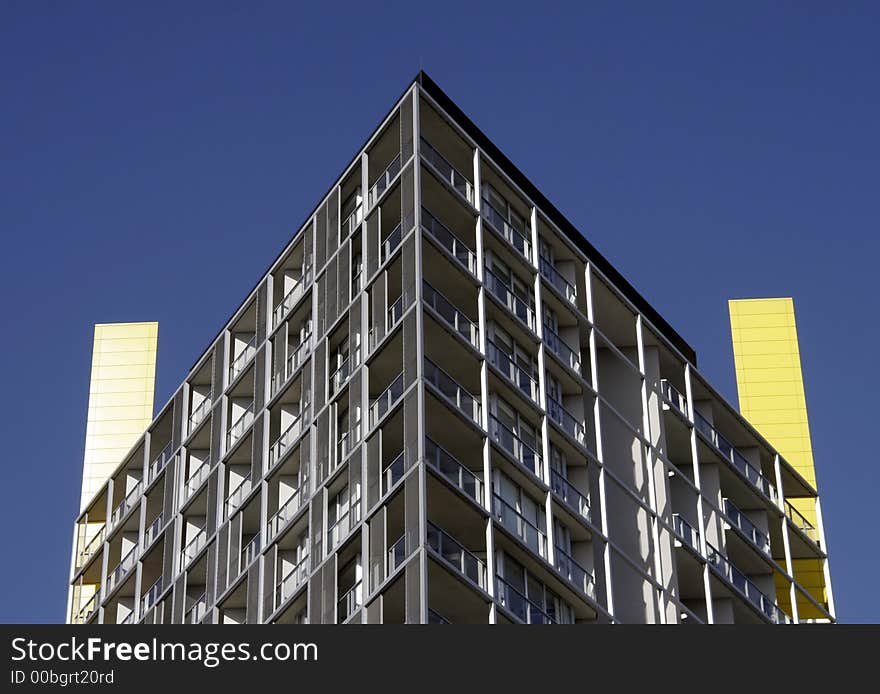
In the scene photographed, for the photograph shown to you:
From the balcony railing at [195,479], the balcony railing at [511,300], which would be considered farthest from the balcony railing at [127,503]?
the balcony railing at [511,300]

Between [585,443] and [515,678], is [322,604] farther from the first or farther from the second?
[515,678]

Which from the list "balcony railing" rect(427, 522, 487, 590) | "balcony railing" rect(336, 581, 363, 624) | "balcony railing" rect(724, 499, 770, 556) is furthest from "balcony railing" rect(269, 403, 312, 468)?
"balcony railing" rect(724, 499, 770, 556)

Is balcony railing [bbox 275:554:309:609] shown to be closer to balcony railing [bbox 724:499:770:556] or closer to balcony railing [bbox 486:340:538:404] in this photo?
balcony railing [bbox 486:340:538:404]

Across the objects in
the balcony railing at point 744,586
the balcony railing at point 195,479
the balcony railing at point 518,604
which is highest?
the balcony railing at point 195,479

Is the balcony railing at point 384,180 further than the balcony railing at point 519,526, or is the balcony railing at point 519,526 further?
the balcony railing at point 384,180

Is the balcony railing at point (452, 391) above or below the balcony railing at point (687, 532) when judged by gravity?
above

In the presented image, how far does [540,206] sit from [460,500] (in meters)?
17.8

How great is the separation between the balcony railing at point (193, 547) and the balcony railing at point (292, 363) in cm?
704

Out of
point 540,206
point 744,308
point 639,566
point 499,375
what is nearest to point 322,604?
point 499,375

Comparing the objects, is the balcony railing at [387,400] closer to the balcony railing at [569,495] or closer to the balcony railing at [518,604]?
the balcony railing at [518,604]

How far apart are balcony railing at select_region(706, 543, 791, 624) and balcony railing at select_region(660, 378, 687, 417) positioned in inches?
244

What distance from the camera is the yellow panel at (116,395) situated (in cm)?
9756

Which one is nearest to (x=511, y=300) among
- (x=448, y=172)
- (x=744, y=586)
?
(x=448, y=172)

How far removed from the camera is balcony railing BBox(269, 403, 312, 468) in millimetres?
67625
